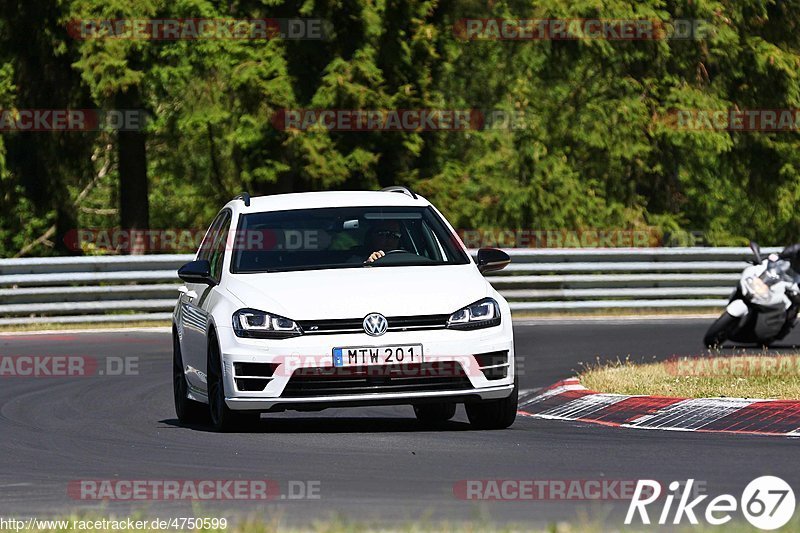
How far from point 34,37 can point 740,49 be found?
15.0 m

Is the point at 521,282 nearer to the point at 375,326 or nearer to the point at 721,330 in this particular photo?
the point at 721,330

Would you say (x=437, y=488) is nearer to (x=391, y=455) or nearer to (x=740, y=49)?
(x=391, y=455)

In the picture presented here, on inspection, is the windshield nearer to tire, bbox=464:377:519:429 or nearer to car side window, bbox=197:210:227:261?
car side window, bbox=197:210:227:261

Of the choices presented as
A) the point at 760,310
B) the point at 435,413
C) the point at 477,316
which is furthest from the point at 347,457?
the point at 760,310

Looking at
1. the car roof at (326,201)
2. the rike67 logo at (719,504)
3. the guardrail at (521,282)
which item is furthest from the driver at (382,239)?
the guardrail at (521,282)

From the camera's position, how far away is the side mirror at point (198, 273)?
12500 mm

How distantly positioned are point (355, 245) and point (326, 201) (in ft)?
1.60

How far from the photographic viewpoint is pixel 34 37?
107ft

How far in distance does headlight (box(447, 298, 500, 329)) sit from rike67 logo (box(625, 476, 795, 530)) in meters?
2.83

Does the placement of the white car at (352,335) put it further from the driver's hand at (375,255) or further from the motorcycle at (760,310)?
the motorcycle at (760,310)

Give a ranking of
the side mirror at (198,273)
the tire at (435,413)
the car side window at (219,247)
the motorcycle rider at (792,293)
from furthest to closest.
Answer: the motorcycle rider at (792,293), the tire at (435,413), the car side window at (219,247), the side mirror at (198,273)

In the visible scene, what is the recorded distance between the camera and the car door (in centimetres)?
1237

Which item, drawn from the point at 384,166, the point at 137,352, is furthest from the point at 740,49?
the point at 137,352

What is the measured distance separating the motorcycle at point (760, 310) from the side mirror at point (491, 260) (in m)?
8.24
